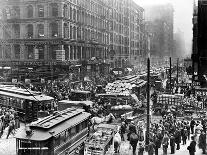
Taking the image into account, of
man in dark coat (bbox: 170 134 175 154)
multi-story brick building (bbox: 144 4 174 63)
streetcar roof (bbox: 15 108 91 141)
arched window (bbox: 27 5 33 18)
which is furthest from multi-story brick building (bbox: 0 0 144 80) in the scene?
multi-story brick building (bbox: 144 4 174 63)

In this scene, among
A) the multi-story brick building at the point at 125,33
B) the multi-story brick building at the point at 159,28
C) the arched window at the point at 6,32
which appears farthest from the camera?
the multi-story brick building at the point at 159,28

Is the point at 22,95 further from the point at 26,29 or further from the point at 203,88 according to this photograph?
the point at 26,29

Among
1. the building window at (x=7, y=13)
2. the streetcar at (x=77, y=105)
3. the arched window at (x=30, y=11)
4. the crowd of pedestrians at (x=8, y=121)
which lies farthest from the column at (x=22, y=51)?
the crowd of pedestrians at (x=8, y=121)

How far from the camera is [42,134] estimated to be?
13.1 metres

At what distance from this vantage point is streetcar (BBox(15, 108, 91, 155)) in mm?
12836

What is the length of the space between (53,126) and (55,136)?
31.9 inches

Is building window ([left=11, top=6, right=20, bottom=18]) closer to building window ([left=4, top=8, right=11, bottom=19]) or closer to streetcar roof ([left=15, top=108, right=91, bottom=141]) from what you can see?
building window ([left=4, top=8, right=11, bottom=19])

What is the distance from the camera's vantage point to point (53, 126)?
13961 millimetres

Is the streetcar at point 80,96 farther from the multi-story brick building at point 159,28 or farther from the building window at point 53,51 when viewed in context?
the multi-story brick building at point 159,28

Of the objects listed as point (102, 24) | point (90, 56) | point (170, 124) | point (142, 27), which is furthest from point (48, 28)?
point (142, 27)

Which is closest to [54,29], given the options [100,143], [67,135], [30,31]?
[30,31]

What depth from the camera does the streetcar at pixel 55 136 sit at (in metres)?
12.8

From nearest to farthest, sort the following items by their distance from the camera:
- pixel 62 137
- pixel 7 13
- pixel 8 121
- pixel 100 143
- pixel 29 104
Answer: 1. pixel 62 137
2. pixel 100 143
3. pixel 8 121
4. pixel 29 104
5. pixel 7 13

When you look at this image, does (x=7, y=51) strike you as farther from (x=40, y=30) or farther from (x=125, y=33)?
(x=125, y=33)
